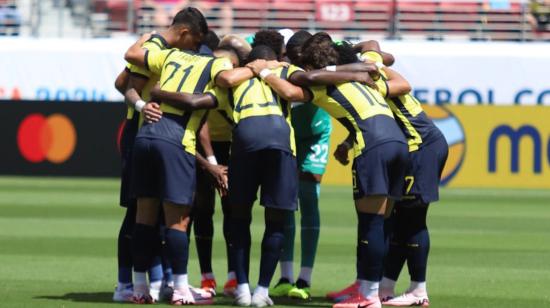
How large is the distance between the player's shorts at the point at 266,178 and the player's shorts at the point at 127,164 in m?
0.80

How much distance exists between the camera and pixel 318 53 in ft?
28.3

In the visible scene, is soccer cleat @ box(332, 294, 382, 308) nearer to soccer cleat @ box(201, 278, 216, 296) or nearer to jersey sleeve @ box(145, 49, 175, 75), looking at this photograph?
soccer cleat @ box(201, 278, 216, 296)

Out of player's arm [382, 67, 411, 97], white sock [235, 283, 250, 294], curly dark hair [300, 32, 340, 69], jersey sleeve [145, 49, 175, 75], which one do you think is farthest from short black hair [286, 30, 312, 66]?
white sock [235, 283, 250, 294]

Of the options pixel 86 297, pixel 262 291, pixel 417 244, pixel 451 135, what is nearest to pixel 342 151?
pixel 417 244

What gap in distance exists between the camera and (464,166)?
70.0ft

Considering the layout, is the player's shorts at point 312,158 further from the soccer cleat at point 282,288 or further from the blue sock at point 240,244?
the blue sock at point 240,244

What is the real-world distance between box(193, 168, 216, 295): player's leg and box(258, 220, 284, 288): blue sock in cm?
104

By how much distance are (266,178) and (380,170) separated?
2.54 ft

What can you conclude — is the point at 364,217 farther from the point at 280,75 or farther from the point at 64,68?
the point at 64,68

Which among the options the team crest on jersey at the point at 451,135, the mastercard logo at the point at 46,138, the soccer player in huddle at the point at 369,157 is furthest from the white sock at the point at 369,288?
the mastercard logo at the point at 46,138

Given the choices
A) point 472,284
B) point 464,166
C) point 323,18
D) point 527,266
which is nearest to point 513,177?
point 464,166

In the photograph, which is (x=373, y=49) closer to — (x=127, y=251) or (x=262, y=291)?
(x=262, y=291)

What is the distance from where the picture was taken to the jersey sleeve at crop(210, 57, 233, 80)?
860 centimetres

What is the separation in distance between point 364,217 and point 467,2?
20708 mm
